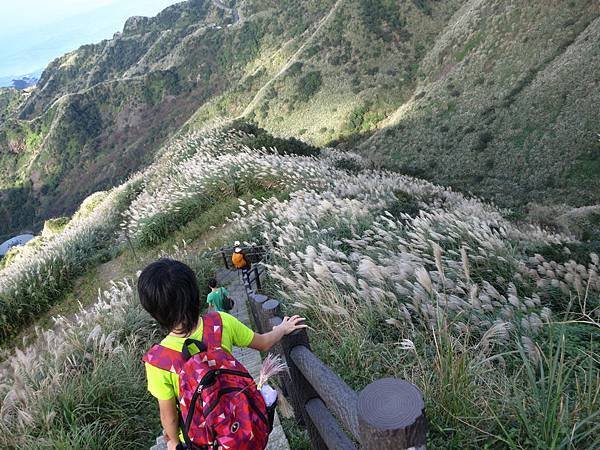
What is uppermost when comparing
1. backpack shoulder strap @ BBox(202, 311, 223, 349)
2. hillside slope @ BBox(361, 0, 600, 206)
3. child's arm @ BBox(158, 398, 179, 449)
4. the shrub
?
the shrub

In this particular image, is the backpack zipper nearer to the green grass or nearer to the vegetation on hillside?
the vegetation on hillside

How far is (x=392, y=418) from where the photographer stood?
1.44m

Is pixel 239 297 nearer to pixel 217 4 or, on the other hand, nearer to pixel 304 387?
pixel 304 387

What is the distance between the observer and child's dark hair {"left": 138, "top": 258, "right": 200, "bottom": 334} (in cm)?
227

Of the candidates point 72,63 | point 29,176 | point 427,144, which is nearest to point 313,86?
point 427,144

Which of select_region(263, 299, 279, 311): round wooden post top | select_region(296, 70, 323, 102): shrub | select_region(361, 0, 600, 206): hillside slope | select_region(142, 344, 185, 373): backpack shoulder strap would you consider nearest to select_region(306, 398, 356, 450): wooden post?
select_region(263, 299, 279, 311): round wooden post top

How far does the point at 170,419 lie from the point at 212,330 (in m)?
0.52

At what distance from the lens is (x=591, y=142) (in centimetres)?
2105

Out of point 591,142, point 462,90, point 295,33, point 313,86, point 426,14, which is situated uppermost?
point 295,33

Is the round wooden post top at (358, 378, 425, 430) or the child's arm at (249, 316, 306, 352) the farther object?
the child's arm at (249, 316, 306, 352)

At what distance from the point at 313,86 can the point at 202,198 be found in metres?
44.6

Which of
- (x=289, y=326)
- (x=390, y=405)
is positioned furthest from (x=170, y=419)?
(x=390, y=405)

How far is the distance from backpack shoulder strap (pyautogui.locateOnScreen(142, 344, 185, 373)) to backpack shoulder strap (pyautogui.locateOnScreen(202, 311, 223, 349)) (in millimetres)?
168

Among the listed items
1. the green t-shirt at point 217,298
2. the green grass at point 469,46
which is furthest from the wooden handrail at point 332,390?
the green grass at point 469,46
